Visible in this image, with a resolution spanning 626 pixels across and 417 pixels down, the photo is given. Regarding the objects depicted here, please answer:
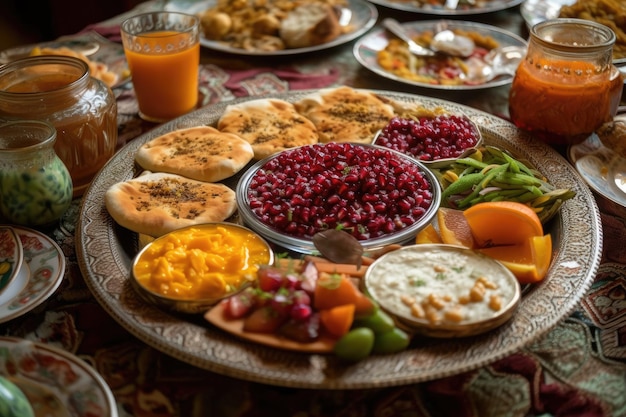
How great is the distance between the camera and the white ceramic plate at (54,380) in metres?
1.86

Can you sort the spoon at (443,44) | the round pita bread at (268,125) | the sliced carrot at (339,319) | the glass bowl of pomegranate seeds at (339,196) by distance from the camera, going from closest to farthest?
1. the sliced carrot at (339,319)
2. the glass bowl of pomegranate seeds at (339,196)
3. the round pita bread at (268,125)
4. the spoon at (443,44)

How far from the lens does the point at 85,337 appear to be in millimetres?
2295

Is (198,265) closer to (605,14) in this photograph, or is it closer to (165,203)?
(165,203)

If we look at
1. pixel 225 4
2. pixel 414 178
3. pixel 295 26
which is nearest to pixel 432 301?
pixel 414 178

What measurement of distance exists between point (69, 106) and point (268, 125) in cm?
104

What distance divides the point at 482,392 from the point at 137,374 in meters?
1.17

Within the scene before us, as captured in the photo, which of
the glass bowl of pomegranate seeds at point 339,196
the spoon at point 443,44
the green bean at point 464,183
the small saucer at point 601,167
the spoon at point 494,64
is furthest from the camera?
the spoon at point 443,44

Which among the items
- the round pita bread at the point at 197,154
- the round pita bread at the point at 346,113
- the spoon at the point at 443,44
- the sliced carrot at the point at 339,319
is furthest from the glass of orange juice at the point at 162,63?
the sliced carrot at the point at 339,319

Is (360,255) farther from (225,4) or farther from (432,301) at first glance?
(225,4)

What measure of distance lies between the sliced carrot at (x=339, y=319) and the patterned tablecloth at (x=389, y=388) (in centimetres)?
23

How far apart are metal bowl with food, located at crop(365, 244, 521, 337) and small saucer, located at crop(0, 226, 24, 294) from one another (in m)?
1.35

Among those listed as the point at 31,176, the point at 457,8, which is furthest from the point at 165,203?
the point at 457,8

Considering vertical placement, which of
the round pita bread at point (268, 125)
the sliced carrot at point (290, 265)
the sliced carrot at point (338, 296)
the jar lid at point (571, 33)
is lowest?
the round pita bread at point (268, 125)

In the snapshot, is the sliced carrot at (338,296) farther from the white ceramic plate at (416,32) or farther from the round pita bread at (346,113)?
the white ceramic plate at (416,32)
